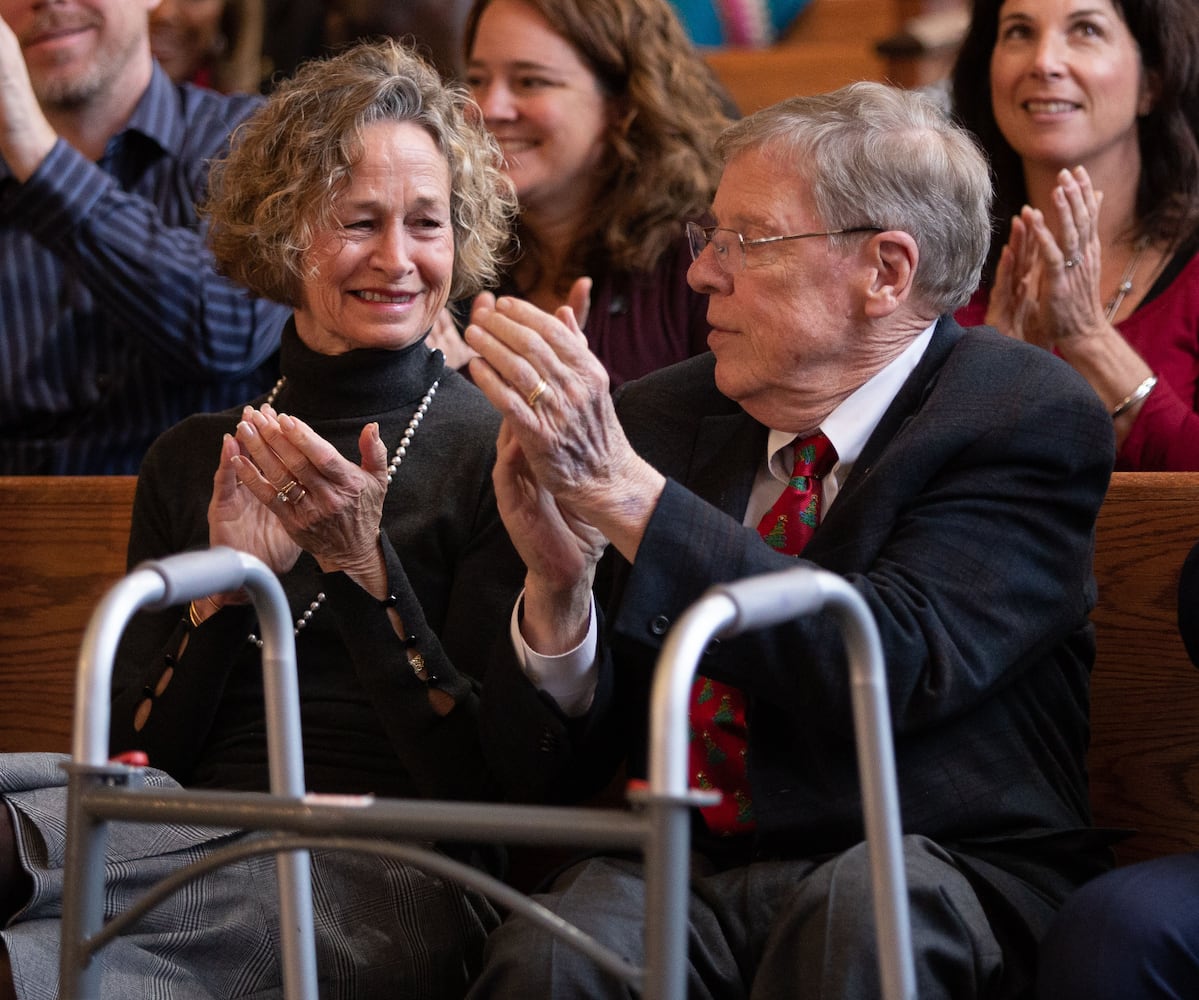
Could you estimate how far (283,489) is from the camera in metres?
1.75

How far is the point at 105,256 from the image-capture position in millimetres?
2492

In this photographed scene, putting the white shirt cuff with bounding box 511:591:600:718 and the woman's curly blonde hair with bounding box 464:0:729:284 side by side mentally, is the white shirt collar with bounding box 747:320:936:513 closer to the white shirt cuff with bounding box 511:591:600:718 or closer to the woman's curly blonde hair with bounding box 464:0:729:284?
the white shirt cuff with bounding box 511:591:600:718

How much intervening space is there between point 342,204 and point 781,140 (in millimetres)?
532

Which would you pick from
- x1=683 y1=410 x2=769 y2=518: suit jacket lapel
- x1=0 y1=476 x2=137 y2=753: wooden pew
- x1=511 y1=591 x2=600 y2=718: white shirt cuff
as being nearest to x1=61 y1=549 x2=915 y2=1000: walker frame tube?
x1=511 y1=591 x2=600 y2=718: white shirt cuff

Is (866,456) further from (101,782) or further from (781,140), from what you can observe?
(101,782)

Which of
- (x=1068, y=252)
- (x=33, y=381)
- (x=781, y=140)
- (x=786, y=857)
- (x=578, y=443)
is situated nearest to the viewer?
(x=578, y=443)

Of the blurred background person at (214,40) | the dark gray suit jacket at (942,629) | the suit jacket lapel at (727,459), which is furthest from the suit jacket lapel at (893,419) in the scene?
the blurred background person at (214,40)

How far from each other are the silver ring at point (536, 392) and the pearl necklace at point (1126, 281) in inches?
50.6

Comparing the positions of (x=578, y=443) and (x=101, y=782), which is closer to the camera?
(x=101, y=782)

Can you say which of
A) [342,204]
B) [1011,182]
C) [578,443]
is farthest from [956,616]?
[1011,182]

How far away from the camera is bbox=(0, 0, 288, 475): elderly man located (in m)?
2.49

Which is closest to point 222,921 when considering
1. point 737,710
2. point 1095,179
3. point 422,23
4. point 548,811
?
point 737,710

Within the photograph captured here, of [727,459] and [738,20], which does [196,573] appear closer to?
[727,459]

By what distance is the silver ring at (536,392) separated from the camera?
1.50 metres
